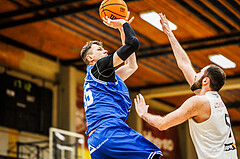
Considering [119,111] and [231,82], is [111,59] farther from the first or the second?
[231,82]

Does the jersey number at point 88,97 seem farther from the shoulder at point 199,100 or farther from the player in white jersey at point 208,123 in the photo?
the shoulder at point 199,100

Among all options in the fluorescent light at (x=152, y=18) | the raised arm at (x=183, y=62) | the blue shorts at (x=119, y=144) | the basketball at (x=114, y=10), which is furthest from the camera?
the fluorescent light at (x=152, y=18)

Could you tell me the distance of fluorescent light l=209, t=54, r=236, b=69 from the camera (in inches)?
565

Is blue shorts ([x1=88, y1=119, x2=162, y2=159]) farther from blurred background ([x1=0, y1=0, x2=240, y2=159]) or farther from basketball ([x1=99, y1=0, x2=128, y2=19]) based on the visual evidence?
blurred background ([x1=0, y1=0, x2=240, y2=159])

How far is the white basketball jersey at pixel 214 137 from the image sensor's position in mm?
4266

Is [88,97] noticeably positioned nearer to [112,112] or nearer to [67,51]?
[112,112]

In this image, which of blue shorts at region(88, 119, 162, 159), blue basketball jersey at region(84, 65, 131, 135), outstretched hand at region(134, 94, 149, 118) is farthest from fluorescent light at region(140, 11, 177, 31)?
blue shorts at region(88, 119, 162, 159)

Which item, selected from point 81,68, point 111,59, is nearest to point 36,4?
point 81,68

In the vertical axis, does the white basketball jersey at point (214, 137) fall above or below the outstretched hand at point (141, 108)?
below

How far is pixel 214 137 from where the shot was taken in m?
4.28

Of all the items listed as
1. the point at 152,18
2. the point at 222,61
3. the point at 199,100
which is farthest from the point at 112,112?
the point at 222,61

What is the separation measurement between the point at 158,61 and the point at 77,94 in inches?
118

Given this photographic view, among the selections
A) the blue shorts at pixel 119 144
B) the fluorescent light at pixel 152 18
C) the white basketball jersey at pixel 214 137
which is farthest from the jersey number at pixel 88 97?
the fluorescent light at pixel 152 18

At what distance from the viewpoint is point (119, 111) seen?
477cm
